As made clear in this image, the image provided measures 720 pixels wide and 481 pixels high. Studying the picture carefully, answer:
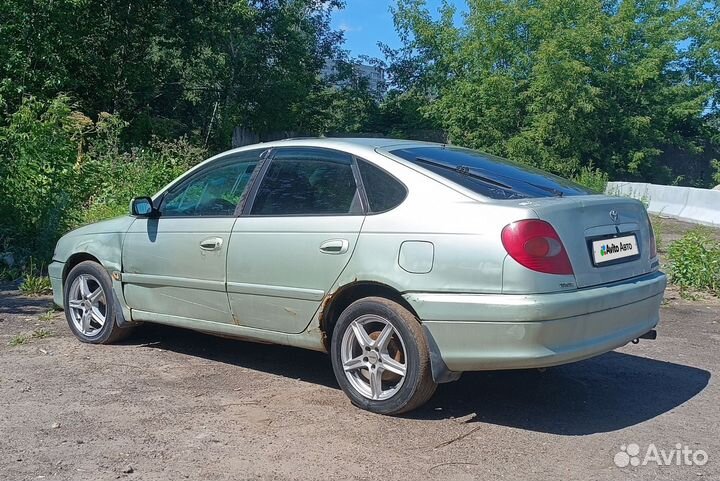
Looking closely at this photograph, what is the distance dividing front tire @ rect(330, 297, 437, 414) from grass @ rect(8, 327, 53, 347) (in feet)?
10.2

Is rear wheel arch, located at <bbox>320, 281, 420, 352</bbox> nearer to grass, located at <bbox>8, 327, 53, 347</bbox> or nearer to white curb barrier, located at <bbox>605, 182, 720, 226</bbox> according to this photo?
grass, located at <bbox>8, 327, 53, 347</bbox>

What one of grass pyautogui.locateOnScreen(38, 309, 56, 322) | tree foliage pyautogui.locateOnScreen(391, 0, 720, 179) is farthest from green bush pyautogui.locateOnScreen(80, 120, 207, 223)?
tree foliage pyautogui.locateOnScreen(391, 0, 720, 179)

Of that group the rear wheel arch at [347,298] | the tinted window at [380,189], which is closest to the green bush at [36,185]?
the rear wheel arch at [347,298]

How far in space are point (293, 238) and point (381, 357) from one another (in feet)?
3.21

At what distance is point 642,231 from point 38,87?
56.5 ft

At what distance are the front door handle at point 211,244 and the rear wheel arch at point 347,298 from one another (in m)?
1.03

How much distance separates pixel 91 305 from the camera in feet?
20.7

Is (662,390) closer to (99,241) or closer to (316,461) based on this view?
(316,461)

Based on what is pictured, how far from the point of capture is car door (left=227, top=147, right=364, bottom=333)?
4762 millimetres

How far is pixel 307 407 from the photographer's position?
4.77 metres

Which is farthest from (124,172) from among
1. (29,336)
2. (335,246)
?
(335,246)

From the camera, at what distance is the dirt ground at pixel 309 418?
151 inches

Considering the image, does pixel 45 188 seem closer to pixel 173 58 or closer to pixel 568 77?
pixel 173 58

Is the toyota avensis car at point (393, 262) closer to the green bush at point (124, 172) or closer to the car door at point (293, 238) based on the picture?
the car door at point (293, 238)
